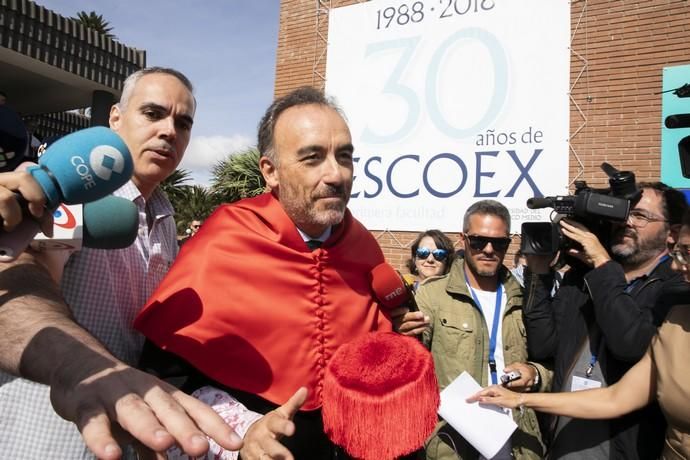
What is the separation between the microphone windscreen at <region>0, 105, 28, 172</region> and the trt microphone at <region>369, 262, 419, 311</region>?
124cm

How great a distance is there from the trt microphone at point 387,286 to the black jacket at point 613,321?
1.05 m

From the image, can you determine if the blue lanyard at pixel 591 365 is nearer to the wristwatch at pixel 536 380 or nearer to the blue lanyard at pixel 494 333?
the wristwatch at pixel 536 380

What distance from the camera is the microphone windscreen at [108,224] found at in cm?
97

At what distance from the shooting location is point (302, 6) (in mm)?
8742

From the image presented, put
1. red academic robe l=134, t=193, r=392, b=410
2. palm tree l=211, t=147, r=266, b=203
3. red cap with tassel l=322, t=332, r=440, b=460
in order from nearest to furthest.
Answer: red cap with tassel l=322, t=332, r=440, b=460 < red academic robe l=134, t=193, r=392, b=410 < palm tree l=211, t=147, r=266, b=203

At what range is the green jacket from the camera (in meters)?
2.45

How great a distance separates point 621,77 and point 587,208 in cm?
512

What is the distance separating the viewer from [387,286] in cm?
181

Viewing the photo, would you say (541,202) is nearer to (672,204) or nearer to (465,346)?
(672,204)

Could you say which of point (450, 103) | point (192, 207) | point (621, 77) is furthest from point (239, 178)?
point (621, 77)

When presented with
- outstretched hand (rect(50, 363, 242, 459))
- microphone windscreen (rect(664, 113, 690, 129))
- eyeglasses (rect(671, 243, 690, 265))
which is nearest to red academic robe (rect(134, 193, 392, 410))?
outstretched hand (rect(50, 363, 242, 459))

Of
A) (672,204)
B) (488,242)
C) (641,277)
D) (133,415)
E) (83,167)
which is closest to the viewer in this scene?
(133,415)

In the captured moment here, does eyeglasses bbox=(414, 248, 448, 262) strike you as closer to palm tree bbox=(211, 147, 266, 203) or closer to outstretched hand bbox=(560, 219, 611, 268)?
outstretched hand bbox=(560, 219, 611, 268)

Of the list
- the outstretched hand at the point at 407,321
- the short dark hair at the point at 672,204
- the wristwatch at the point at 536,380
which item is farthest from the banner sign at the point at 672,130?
the outstretched hand at the point at 407,321
